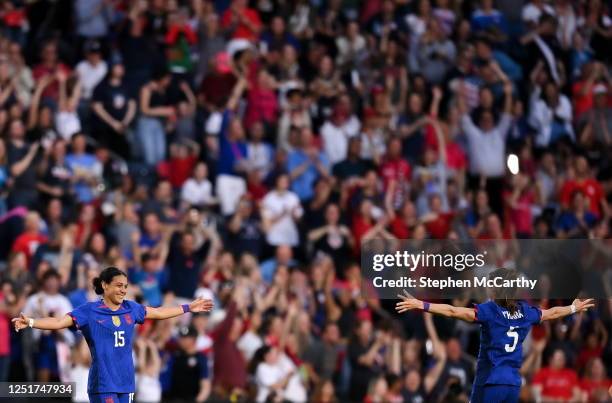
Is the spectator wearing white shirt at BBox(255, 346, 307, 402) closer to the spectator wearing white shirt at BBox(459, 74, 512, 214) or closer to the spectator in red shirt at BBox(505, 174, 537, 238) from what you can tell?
the spectator in red shirt at BBox(505, 174, 537, 238)

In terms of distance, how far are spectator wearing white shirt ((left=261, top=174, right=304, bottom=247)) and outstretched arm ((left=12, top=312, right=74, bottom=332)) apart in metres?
8.34

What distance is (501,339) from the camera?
50.3ft

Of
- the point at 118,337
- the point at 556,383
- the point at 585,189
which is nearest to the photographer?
the point at 118,337

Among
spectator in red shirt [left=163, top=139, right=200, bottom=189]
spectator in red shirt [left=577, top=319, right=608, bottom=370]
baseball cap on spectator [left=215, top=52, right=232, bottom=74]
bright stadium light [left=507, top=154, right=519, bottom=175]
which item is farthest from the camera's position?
baseball cap on spectator [left=215, top=52, right=232, bottom=74]

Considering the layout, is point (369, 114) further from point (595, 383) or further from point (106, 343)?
point (106, 343)

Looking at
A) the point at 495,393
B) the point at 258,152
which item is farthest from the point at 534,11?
the point at 495,393

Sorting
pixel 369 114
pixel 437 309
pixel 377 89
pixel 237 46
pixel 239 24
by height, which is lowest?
pixel 437 309

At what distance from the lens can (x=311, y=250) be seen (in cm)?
2259

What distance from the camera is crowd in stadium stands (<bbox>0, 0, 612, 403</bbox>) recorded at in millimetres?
20734

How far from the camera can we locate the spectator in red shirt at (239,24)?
24.7m

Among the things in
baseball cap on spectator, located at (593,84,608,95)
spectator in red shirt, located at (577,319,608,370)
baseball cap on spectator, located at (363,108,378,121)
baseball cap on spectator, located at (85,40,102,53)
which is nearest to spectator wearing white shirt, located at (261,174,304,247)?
baseball cap on spectator, located at (363,108,378,121)

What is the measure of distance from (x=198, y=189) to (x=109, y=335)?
27.1 ft

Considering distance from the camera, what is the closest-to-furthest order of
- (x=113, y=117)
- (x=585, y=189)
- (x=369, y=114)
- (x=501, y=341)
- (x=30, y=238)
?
(x=501, y=341)
(x=30, y=238)
(x=113, y=117)
(x=585, y=189)
(x=369, y=114)

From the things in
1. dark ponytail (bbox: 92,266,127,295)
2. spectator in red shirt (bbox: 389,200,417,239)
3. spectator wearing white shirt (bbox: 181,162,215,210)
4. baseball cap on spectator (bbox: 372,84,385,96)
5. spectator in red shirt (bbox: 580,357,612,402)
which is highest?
baseball cap on spectator (bbox: 372,84,385,96)
